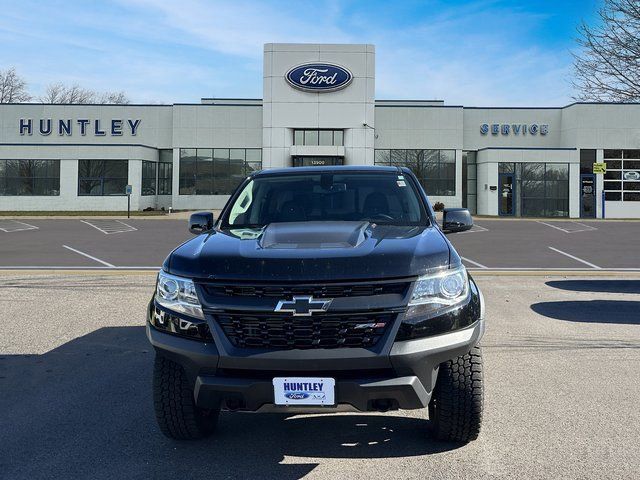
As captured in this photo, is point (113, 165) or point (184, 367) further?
point (113, 165)

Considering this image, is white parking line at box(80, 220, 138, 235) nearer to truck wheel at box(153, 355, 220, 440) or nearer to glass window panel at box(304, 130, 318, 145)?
glass window panel at box(304, 130, 318, 145)

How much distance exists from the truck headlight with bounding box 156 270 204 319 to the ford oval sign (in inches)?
1440

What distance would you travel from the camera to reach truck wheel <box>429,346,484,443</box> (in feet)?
11.2

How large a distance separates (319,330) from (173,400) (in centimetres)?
107

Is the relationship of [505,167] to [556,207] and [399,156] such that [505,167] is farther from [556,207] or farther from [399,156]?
[399,156]

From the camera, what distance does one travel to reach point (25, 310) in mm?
8445

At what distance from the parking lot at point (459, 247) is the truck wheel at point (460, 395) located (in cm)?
1022

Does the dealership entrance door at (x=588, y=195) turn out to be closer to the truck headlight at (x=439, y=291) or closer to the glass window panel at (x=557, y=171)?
the glass window panel at (x=557, y=171)

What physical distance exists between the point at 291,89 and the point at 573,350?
34827mm

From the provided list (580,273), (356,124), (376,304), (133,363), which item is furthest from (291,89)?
(376,304)

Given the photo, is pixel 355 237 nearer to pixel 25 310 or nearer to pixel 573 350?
pixel 573 350

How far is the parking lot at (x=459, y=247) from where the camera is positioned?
14008mm

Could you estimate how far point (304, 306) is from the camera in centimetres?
309

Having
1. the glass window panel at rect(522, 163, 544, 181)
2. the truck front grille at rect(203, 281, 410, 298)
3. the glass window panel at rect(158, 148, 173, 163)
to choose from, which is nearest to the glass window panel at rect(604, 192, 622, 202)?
the glass window panel at rect(522, 163, 544, 181)
